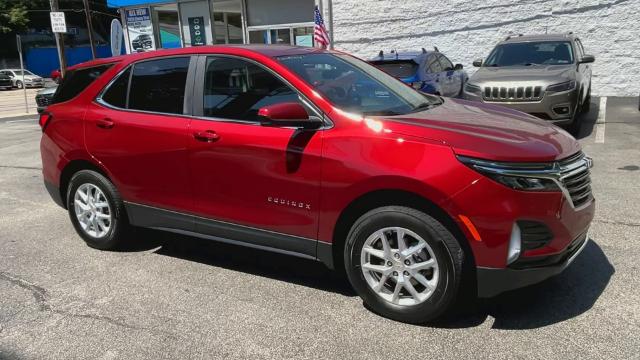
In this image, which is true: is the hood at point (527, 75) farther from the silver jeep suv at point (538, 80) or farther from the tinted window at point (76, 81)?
the tinted window at point (76, 81)

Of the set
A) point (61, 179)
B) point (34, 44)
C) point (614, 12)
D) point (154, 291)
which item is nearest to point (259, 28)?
point (614, 12)

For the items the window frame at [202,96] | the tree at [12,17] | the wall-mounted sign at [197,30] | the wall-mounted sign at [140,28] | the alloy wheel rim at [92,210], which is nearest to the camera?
the window frame at [202,96]

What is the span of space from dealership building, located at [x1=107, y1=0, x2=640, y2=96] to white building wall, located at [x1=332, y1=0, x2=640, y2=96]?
0.02 meters

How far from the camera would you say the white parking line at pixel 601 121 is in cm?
877

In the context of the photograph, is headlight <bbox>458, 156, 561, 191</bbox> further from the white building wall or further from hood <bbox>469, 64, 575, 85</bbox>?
the white building wall

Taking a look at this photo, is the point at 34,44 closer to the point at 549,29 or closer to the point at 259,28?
the point at 259,28

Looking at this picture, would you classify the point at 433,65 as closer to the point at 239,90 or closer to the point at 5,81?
the point at 239,90

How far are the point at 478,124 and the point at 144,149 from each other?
2500 mm

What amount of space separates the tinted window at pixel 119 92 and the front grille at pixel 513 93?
19.2ft

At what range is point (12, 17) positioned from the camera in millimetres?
44625

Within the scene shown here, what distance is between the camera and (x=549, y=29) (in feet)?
49.2

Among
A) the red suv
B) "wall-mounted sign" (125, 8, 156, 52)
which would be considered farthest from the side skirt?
"wall-mounted sign" (125, 8, 156, 52)

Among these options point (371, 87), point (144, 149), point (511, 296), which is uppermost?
point (371, 87)

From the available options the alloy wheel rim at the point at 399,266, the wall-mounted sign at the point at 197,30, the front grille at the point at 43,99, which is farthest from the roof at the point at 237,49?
the wall-mounted sign at the point at 197,30
